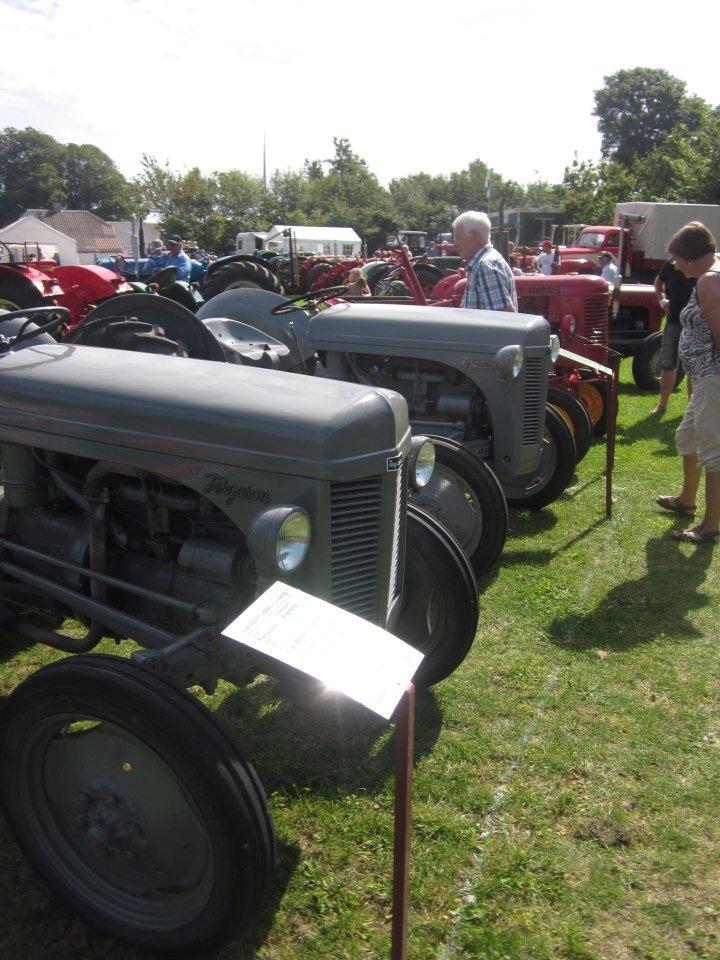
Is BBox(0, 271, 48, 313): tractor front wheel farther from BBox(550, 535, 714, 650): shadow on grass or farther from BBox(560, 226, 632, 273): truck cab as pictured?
BBox(560, 226, 632, 273): truck cab

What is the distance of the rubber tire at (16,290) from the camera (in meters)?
7.81

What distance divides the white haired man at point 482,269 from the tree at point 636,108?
69.9 m

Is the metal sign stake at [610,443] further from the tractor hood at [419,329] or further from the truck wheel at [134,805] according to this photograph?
the truck wheel at [134,805]

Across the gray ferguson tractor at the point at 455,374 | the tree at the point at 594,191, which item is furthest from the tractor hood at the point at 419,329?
the tree at the point at 594,191

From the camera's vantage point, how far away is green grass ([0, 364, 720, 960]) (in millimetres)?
2168

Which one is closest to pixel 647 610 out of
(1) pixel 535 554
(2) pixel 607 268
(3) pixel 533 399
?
(1) pixel 535 554

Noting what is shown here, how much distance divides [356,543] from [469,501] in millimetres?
1830

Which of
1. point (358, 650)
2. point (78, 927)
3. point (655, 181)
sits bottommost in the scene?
point (78, 927)

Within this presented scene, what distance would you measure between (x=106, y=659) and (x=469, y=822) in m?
1.28

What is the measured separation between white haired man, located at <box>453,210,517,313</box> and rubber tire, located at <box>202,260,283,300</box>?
17.5 ft

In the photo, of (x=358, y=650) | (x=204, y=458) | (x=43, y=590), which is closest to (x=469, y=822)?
(x=358, y=650)

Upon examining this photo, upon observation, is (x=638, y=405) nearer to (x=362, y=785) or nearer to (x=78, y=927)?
(x=362, y=785)

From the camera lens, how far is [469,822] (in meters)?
2.55

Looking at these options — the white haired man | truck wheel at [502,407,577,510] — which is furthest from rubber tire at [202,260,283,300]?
truck wheel at [502,407,577,510]
